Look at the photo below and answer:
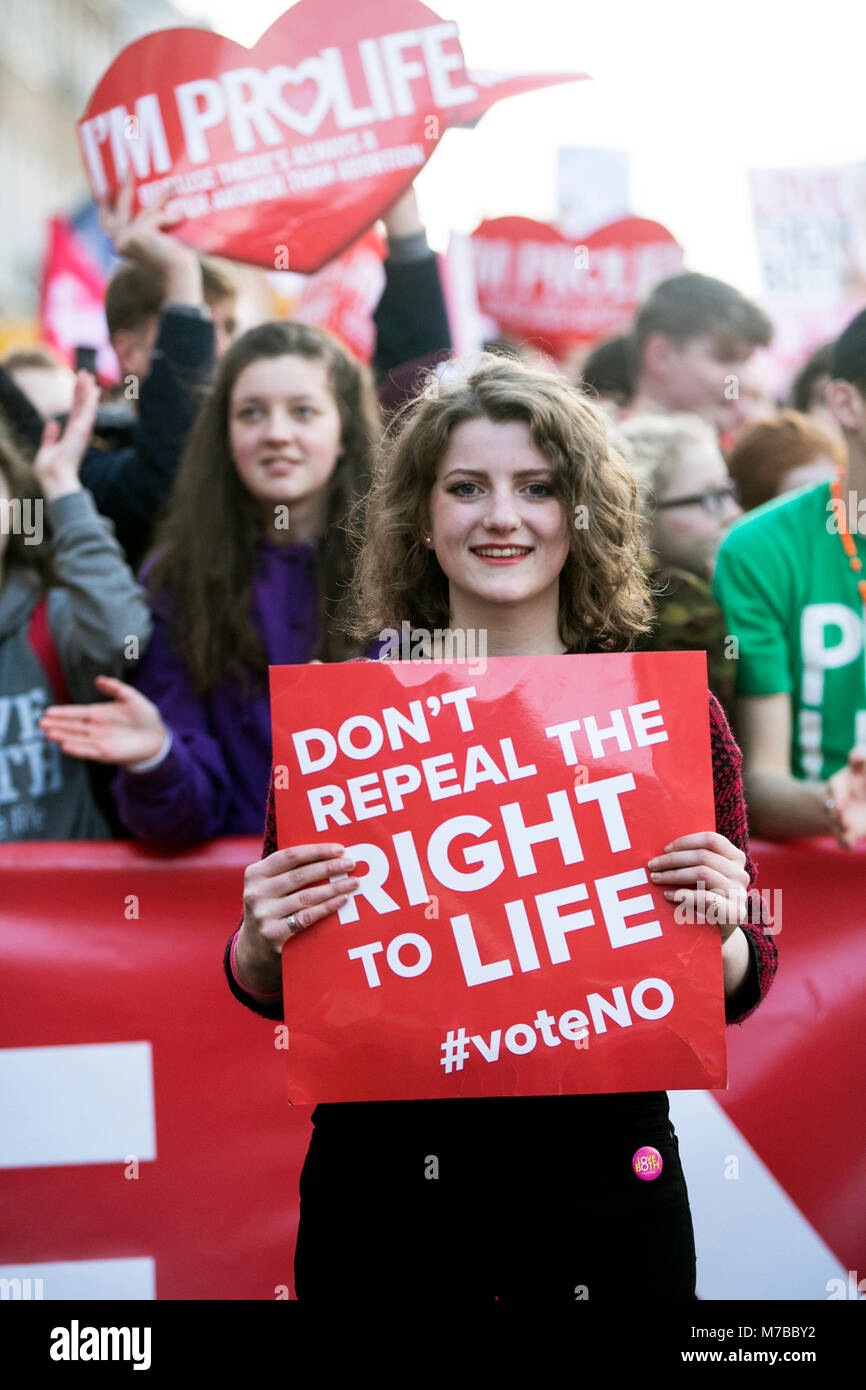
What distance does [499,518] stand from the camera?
173 cm

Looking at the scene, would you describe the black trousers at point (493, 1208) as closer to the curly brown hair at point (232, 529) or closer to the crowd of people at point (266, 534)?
the crowd of people at point (266, 534)

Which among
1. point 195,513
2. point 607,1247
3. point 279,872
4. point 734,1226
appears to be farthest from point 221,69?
point 734,1226

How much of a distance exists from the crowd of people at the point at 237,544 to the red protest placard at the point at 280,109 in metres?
0.10

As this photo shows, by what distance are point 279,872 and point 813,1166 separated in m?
1.71

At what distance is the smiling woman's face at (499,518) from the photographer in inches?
68.9

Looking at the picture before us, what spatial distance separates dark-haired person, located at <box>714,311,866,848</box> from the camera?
116 inches

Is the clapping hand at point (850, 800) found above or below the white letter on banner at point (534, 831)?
above

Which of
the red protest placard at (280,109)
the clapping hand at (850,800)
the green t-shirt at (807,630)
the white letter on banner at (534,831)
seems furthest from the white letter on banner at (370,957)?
the red protest placard at (280,109)

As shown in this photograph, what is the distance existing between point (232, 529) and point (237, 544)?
0.04m

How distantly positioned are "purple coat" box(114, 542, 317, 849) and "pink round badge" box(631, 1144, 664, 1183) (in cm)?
144

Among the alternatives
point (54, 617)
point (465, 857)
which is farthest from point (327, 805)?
point (54, 617)

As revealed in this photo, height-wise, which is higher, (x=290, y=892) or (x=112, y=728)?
(x=112, y=728)

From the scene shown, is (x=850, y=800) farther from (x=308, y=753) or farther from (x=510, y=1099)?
(x=308, y=753)

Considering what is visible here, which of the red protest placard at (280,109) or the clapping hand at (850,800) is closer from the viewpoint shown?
the clapping hand at (850,800)
